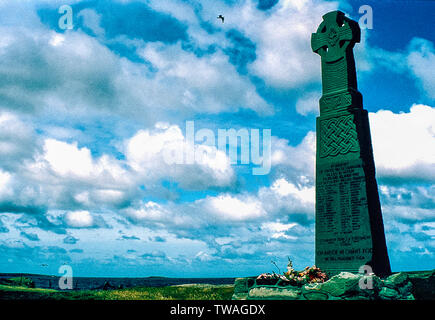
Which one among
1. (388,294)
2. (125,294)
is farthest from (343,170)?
(125,294)

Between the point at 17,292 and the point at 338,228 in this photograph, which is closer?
the point at 17,292

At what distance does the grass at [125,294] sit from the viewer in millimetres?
14859

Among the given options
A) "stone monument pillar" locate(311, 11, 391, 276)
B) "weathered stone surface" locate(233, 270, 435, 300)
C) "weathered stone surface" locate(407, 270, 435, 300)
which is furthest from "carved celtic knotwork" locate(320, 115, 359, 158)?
"weathered stone surface" locate(233, 270, 435, 300)

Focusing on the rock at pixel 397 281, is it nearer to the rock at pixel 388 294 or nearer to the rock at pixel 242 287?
the rock at pixel 388 294

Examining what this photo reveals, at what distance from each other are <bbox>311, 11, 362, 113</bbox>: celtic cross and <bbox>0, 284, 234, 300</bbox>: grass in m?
9.09

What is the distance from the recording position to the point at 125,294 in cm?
1667

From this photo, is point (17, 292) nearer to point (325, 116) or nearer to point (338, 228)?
point (338, 228)

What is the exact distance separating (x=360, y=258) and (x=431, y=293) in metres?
2.63

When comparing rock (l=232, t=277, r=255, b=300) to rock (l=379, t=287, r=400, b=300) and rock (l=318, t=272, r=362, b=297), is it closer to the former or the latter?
rock (l=318, t=272, r=362, b=297)

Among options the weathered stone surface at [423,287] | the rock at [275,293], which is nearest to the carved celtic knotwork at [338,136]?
the weathered stone surface at [423,287]

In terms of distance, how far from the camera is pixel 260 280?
14.9 metres
